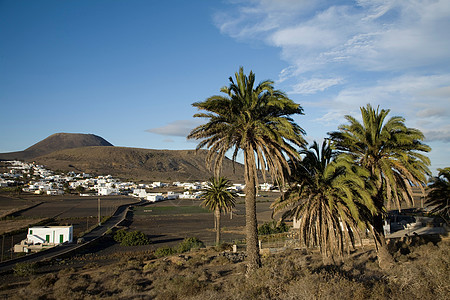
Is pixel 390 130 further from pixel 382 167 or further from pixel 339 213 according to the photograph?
pixel 339 213

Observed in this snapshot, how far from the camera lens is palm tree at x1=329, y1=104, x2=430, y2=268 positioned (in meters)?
16.6

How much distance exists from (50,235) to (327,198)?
41520mm

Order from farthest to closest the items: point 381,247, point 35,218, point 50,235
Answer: point 35,218
point 50,235
point 381,247

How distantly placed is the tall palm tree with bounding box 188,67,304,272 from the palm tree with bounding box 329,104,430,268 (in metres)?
3.85

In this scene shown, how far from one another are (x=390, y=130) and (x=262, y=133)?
716cm

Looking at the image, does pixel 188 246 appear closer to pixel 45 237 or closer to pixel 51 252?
pixel 51 252

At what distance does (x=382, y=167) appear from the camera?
17.0 metres

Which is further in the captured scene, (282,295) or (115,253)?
(115,253)

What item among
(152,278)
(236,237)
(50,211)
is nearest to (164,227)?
(236,237)

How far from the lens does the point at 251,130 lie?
1551cm

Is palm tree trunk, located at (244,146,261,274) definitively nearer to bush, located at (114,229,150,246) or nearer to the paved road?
the paved road

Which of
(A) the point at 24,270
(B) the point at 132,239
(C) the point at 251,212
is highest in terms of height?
(C) the point at 251,212


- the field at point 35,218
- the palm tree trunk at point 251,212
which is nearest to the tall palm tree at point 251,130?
the palm tree trunk at point 251,212

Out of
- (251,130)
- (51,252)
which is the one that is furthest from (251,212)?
(51,252)
